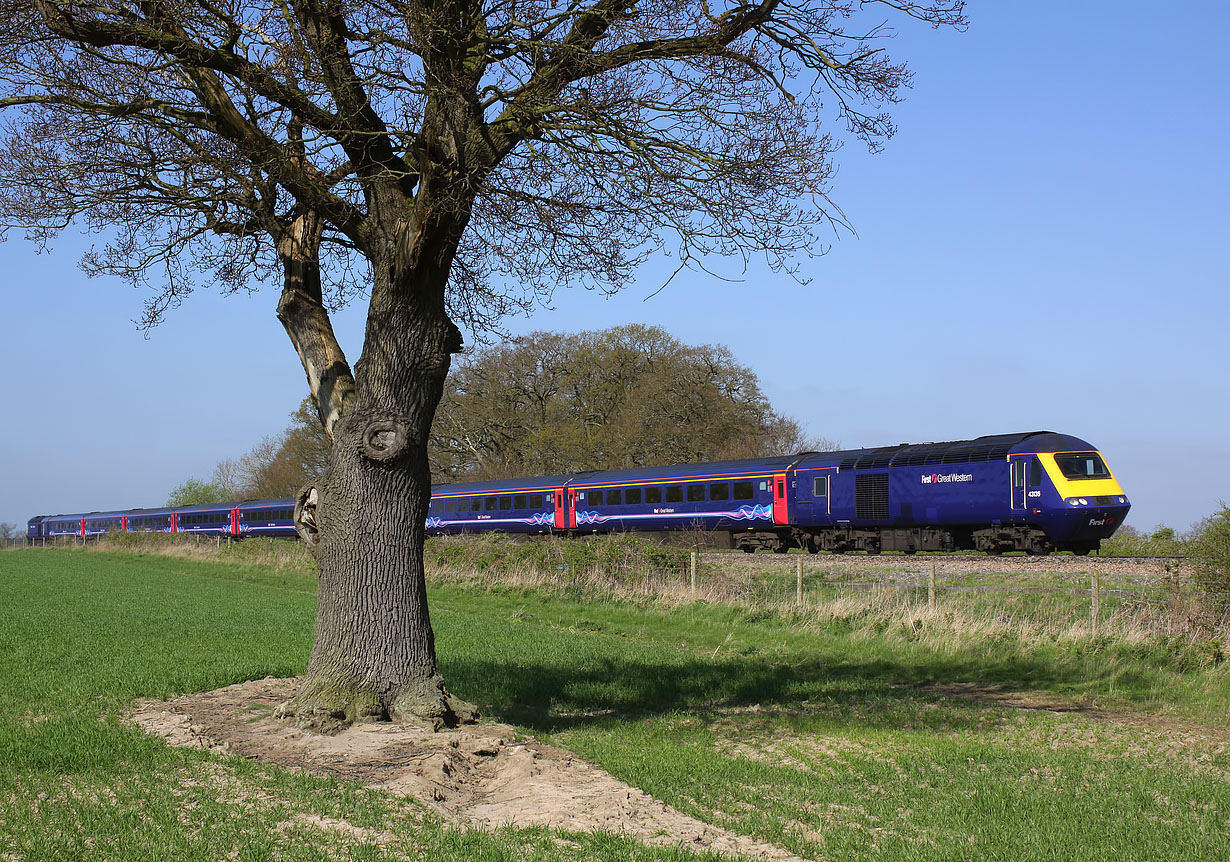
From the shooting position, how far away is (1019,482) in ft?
83.9

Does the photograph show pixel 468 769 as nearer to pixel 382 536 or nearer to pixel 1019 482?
pixel 382 536

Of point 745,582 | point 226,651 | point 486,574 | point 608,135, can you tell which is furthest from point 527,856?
point 486,574

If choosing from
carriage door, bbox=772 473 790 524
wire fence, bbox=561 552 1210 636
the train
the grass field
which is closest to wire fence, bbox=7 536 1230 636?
wire fence, bbox=561 552 1210 636

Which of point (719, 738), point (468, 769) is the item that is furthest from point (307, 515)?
point (719, 738)

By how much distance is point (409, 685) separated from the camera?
313 inches

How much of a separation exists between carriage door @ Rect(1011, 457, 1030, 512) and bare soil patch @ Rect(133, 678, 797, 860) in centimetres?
2065

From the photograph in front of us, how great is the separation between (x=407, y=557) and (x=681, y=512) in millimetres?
25457

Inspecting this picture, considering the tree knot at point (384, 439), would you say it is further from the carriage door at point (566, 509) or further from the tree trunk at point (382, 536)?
the carriage door at point (566, 509)

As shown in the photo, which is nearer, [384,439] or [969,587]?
[384,439]

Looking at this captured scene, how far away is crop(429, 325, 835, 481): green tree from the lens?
49.8 m

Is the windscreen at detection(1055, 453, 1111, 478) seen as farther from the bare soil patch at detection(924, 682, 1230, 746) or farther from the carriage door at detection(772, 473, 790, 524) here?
the bare soil patch at detection(924, 682, 1230, 746)

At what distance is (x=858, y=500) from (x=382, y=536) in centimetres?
2284

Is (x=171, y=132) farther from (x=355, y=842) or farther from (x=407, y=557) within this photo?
(x=355, y=842)

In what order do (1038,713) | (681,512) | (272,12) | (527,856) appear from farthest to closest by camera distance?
(681,512)
(1038,713)
(272,12)
(527,856)
